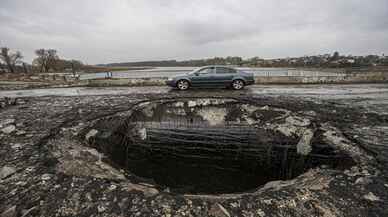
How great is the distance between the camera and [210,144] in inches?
234

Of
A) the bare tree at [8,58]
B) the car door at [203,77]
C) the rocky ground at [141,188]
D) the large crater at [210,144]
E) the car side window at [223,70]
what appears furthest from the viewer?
the bare tree at [8,58]

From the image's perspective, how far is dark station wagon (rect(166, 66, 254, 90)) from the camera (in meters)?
10.6

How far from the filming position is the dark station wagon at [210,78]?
1055cm

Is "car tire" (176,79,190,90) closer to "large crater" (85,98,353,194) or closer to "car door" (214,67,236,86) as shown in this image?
"car door" (214,67,236,86)

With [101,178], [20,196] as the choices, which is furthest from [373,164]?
[20,196]

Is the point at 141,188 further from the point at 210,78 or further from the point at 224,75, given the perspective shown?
the point at 224,75

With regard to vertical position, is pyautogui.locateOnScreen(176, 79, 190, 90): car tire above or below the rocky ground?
above

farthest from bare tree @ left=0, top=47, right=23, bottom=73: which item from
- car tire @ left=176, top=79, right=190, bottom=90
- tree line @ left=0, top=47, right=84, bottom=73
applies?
car tire @ left=176, top=79, right=190, bottom=90

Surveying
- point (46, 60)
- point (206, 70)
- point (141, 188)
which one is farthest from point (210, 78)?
point (46, 60)

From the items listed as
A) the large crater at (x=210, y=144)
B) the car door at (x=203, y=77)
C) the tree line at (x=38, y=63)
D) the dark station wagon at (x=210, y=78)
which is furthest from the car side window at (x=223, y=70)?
the tree line at (x=38, y=63)

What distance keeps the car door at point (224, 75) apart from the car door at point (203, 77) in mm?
287

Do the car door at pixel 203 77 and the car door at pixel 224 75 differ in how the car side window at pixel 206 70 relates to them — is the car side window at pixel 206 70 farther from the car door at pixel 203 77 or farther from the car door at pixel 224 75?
the car door at pixel 224 75

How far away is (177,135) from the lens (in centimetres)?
618

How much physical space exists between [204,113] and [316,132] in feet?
11.3
